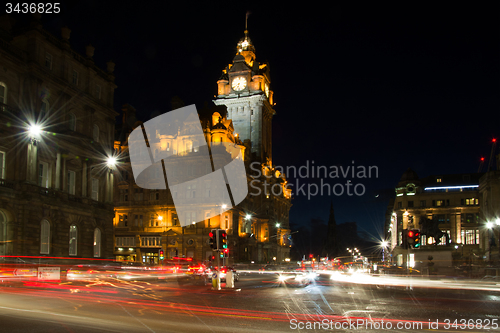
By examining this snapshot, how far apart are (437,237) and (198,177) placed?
123 feet

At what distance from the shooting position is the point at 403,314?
15.8 m

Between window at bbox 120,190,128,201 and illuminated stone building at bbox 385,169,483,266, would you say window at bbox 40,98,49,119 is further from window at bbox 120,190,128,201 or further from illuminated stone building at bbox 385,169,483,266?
illuminated stone building at bbox 385,169,483,266

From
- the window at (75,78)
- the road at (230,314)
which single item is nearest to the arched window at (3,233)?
the window at (75,78)

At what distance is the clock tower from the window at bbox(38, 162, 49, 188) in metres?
62.5

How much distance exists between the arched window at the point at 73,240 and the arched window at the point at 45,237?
3424 mm

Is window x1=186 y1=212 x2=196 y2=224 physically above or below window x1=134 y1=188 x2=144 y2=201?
below

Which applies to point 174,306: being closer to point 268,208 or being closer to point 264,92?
point 268,208

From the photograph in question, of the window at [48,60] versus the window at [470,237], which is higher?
the window at [48,60]

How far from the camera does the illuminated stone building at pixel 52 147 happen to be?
1420 inches

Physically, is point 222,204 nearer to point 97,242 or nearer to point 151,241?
point 151,241

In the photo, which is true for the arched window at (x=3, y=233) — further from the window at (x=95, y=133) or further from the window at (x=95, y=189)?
the window at (x=95, y=133)

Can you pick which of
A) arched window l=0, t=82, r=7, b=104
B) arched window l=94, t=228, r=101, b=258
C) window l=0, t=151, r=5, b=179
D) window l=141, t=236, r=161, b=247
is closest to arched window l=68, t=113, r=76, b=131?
arched window l=0, t=82, r=7, b=104

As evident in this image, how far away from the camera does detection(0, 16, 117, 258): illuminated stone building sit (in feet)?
118

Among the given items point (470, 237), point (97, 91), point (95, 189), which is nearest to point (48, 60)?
point (97, 91)
